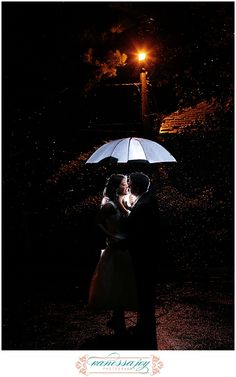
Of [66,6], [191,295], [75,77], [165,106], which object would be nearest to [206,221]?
[191,295]

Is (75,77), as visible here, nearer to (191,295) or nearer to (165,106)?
(191,295)

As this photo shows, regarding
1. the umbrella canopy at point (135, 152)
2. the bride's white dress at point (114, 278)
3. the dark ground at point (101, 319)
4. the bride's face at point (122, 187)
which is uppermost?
the umbrella canopy at point (135, 152)

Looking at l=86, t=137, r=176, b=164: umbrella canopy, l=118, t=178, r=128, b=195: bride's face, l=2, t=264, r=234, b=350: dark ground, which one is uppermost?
l=86, t=137, r=176, b=164: umbrella canopy

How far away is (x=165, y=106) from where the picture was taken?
57.9 feet

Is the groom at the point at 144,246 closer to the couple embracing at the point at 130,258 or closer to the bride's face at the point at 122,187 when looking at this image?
the couple embracing at the point at 130,258

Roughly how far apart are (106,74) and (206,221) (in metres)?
4.71

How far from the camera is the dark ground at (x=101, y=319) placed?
5520 millimetres

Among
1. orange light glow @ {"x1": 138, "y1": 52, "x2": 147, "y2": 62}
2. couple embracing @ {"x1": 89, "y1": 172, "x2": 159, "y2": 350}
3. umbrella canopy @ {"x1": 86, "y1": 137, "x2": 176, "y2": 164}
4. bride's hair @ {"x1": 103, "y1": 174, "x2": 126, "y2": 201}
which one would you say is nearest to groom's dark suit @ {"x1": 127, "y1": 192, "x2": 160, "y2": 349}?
couple embracing @ {"x1": 89, "y1": 172, "x2": 159, "y2": 350}

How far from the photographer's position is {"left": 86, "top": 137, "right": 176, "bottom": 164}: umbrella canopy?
6.84 metres

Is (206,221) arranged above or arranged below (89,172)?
below
